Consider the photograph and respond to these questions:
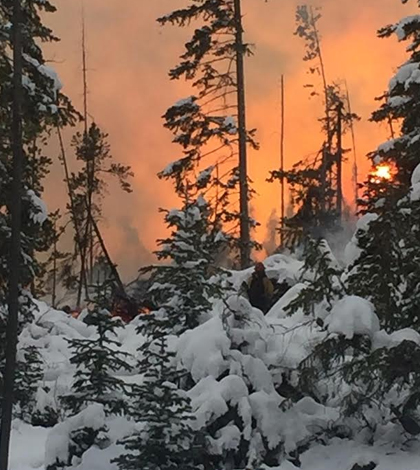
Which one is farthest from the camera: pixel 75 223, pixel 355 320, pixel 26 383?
pixel 75 223

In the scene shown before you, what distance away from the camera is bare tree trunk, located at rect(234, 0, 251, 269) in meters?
20.4

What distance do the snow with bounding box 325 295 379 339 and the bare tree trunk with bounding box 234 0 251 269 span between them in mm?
11537

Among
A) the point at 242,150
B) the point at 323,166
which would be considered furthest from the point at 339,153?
the point at 242,150

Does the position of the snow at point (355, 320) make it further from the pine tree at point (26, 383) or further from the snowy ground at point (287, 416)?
the pine tree at point (26, 383)

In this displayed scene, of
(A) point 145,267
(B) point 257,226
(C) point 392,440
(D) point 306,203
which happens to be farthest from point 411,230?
(D) point 306,203

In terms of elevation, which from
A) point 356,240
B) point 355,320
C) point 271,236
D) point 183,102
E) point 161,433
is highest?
point 271,236

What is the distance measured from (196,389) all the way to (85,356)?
5.44ft

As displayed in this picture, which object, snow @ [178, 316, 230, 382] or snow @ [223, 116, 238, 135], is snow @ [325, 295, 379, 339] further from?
snow @ [223, 116, 238, 135]

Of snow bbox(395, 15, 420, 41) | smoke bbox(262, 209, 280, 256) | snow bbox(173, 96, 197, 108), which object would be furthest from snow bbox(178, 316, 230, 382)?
smoke bbox(262, 209, 280, 256)

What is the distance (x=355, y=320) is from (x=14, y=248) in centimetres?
532

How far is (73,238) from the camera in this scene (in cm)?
3866

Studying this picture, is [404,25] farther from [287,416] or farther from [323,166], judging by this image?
[323,166]

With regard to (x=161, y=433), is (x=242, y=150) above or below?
above

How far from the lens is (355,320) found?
860 cm
